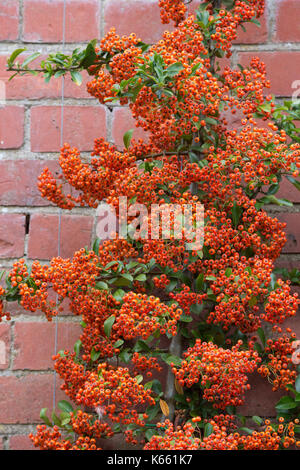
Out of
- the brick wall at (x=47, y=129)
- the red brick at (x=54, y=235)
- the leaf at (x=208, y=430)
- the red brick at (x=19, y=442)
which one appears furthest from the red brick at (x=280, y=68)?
the red brick at (x=19, y=442)

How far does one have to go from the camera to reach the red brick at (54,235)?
143cm

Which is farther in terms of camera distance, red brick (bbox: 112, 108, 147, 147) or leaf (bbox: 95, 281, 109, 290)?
red brick (bbox: 112, 108, 147, 147)

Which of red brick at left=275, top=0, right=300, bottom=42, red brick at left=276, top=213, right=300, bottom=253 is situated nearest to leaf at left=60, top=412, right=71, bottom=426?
red brick at left=276, top=213, right=300, bottom=253

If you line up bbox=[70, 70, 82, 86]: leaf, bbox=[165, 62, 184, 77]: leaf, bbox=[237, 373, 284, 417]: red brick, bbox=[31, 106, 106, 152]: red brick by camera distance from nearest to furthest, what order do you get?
bbox=[165, 62, 184, 77]: leaf < bbox=[70, 70, 82, 86]: leaf < bbox=[237, 373, 284, 417]: red brick < bbox=[31, 106, 106, 152]: red brick

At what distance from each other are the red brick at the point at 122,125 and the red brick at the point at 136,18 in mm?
174

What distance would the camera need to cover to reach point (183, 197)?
Result: 3.89ft

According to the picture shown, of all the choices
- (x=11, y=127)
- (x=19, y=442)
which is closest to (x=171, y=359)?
(x=19, y=442)

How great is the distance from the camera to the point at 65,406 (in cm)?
129

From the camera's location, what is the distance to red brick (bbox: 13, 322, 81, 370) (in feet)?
4.57

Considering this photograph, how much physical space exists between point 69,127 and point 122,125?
0.39ft

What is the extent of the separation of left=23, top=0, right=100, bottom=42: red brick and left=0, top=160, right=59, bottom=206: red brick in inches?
11.4

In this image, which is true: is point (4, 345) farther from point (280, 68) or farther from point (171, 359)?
point (280, 68)

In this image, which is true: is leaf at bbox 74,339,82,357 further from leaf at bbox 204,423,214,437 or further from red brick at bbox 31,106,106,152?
red brick at bbox 31,106,106,152

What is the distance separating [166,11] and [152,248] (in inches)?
18.7
